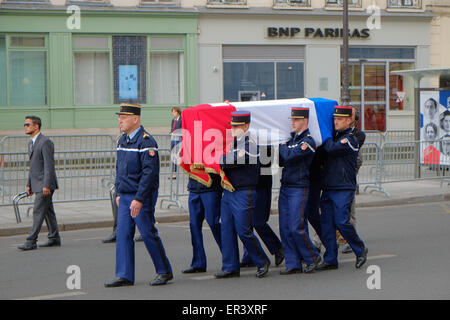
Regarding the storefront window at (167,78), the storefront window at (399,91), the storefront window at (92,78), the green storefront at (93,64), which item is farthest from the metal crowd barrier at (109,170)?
the storefront window at (399,91)

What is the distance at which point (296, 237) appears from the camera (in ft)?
27.0

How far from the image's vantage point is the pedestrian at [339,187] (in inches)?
330

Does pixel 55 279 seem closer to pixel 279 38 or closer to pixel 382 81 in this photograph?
pixel 279 38

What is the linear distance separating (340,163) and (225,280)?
1812 millimetres

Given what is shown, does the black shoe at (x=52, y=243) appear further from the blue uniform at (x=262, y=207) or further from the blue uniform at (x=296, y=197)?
the blue uniform at (x=296, y=197)

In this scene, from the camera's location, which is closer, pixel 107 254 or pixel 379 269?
pixel 379 269

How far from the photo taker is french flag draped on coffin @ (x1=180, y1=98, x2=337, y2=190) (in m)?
8.22

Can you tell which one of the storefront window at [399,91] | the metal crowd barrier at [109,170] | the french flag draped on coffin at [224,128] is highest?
the storefront window at [399,91]

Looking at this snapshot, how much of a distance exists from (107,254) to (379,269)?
3553mm

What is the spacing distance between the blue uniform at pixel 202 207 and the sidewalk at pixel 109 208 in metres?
4.58

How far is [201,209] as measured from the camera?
331 inches

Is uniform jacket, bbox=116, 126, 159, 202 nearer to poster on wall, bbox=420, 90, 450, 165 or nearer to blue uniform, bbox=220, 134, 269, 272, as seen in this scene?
blue uniform, bbox=220, 134, 269, 272

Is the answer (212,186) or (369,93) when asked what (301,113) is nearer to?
(212,186)
